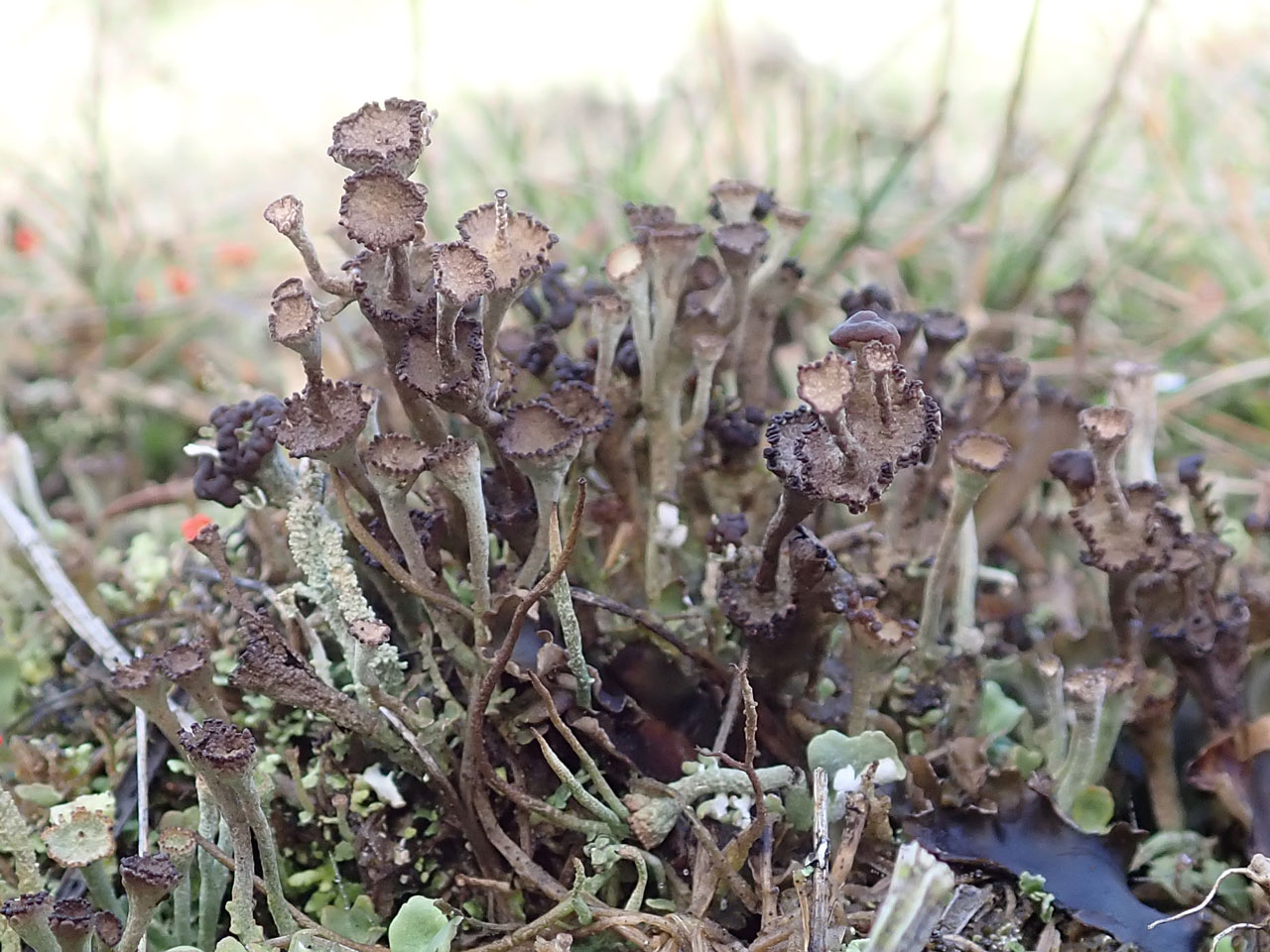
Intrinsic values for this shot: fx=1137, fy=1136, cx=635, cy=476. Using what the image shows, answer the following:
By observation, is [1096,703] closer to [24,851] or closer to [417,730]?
[417,730]

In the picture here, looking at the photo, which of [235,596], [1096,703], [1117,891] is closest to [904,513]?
[1096,703]

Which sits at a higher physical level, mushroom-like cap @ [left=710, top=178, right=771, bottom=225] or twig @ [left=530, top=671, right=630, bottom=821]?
mushroom-like cap @ [left=710, top=178, right=771, bottom=225]

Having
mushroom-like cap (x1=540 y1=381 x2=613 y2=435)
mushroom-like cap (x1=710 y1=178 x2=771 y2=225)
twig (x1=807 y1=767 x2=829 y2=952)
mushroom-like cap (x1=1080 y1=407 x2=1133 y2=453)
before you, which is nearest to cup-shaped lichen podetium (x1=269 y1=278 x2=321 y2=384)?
mushroom-like cap (x1=540 y1=381 x2=613 y2=435)

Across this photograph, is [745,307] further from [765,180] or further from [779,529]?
[765,180]

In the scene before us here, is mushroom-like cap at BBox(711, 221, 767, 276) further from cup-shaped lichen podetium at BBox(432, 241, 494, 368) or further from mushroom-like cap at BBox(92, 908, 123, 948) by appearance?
mushroom-like cap at BBox(92, 908, 123, 948)

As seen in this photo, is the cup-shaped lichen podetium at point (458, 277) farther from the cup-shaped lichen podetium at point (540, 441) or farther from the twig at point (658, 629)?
the twig at point (658, 629)

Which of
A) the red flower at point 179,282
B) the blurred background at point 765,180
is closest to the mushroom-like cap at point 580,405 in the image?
the blurred background at point 765,180
